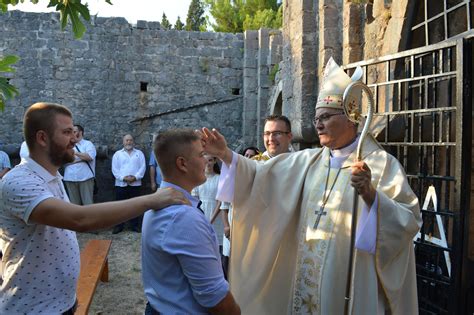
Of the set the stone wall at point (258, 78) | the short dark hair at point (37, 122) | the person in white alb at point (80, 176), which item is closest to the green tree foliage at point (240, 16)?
the stone wall at point (258, 78)

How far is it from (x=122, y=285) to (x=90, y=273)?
128 centimetres

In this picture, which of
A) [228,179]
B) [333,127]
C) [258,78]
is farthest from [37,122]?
[258,78]

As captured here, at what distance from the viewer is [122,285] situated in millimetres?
5891

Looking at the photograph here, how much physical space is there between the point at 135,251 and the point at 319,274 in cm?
542

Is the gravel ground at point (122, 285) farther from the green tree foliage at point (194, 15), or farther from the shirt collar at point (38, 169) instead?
the green tree foliage at point (194, 15)

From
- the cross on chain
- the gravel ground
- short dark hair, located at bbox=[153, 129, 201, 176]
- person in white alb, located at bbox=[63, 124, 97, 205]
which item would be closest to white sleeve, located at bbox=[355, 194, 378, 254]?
the cross on chain

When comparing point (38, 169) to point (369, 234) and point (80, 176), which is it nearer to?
point (369, 234)

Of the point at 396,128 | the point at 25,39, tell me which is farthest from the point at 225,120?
the point at 396,128

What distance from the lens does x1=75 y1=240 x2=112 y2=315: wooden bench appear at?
3.83 meters

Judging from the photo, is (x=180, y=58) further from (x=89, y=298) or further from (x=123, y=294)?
(x=89, y=298)

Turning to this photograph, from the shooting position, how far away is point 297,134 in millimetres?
5879

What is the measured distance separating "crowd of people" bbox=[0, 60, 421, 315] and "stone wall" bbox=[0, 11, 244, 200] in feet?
27.4

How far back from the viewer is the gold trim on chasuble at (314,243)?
2826mm

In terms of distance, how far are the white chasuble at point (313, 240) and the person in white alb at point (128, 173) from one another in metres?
6.70
